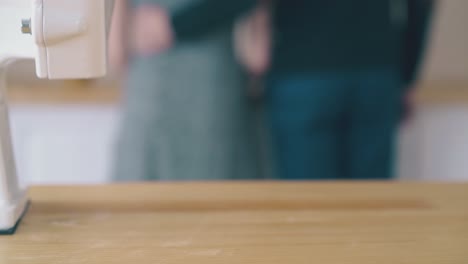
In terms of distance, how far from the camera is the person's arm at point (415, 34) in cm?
157

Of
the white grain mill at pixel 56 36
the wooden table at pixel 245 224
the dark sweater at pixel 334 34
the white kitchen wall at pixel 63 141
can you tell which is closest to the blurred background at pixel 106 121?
the white kitchen wall at pixel 63 141

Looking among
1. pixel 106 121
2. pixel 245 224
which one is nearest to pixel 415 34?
pixel 106 121

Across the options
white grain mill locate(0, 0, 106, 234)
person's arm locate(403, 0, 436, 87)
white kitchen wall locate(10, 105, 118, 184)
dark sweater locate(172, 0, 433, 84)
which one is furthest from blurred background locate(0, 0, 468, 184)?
white grain mill locate(0, 0, 106, 234)

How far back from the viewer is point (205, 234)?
0.67 meters

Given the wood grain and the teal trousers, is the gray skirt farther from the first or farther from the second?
the wood grain

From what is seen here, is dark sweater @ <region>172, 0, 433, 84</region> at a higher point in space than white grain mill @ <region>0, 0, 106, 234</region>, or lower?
lower

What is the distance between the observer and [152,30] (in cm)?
130

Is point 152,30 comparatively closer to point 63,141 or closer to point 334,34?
point 334,34

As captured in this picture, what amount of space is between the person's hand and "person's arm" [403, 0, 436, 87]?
2.14 ft

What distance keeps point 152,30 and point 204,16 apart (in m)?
0.12

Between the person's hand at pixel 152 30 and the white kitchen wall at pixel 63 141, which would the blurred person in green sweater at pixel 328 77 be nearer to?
the person's hand at pixel 152 30

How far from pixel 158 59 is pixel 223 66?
14cm

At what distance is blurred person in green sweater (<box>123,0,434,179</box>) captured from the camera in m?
1.37

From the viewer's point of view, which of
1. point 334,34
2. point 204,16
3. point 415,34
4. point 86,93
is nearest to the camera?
point 204,16
